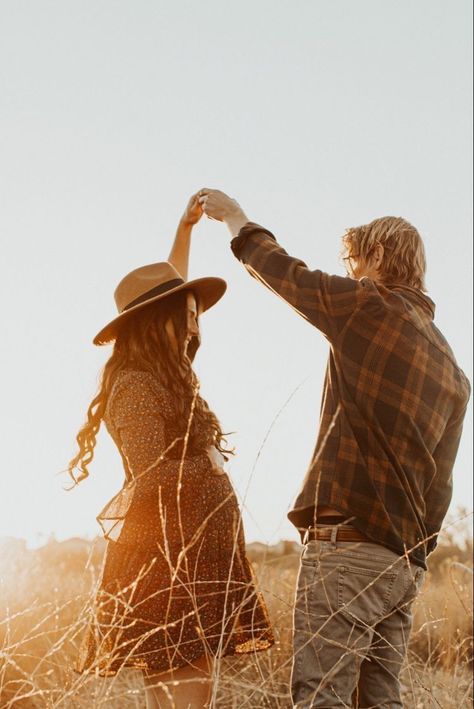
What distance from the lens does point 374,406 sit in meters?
2.65

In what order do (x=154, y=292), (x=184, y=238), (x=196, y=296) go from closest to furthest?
(x=154, y=292), (x=196, y=296), (x=184, y=238)

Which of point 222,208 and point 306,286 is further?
point 222,208

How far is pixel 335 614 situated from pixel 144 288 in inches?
60.5

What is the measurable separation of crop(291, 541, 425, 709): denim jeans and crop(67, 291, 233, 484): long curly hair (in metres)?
0.70

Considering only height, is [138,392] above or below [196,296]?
below

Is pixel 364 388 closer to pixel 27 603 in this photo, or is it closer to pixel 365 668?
pixel 365 668

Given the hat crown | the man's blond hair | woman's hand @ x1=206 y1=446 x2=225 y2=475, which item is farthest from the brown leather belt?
the hat crown

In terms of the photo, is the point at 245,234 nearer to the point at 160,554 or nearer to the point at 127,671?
the point at 160,554

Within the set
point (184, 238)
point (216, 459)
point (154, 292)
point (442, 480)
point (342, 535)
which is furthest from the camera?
point (184, 238)

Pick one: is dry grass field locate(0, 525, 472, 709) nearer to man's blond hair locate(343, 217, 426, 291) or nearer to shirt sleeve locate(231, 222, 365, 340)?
shirt sleeve locate(231, 222, 365, 340)

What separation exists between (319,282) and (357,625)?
1.12 m

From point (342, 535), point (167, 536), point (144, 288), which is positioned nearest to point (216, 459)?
point (167, 536)

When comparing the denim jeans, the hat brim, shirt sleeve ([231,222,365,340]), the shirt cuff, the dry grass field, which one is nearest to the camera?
the denim jeans

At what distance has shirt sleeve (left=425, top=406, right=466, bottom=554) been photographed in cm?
282
